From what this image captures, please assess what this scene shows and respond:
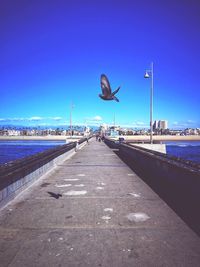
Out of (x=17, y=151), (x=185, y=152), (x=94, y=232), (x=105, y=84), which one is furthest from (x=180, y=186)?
(x=185, y=152)

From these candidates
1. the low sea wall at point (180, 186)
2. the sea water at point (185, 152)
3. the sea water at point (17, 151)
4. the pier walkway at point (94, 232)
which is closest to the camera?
the pier walkway at point (94, 232)

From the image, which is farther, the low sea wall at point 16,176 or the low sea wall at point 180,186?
the low sea wall at point 16,176

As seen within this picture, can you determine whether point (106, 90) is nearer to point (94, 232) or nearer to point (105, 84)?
point (105, 84)

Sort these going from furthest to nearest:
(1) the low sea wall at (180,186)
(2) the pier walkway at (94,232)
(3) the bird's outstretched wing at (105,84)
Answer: (3) the bird's outstretched wing at (105,84), (1) the low sea wall at (180,186), (2) the pier walkway at (94,232)

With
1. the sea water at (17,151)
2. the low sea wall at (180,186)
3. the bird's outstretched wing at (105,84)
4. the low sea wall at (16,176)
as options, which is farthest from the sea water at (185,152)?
the sea water at (17,151)

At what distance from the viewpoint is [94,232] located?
450cm

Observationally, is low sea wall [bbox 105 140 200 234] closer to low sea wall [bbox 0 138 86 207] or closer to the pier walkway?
the pier walkway

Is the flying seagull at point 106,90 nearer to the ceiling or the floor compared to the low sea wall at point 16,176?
nearer to the ceiling

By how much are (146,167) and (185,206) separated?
647cm

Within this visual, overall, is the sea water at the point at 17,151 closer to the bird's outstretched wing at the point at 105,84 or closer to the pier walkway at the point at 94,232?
the bird's outstretched wing at the point at 105,84

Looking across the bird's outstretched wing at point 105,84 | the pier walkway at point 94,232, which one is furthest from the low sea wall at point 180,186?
the bird's outstretched wing at point 105,84

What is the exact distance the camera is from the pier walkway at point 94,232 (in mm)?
3568

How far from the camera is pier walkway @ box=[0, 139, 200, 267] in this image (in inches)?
140

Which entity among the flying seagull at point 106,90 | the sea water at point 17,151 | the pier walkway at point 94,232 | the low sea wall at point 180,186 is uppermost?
the flying seagull at point 106,90
